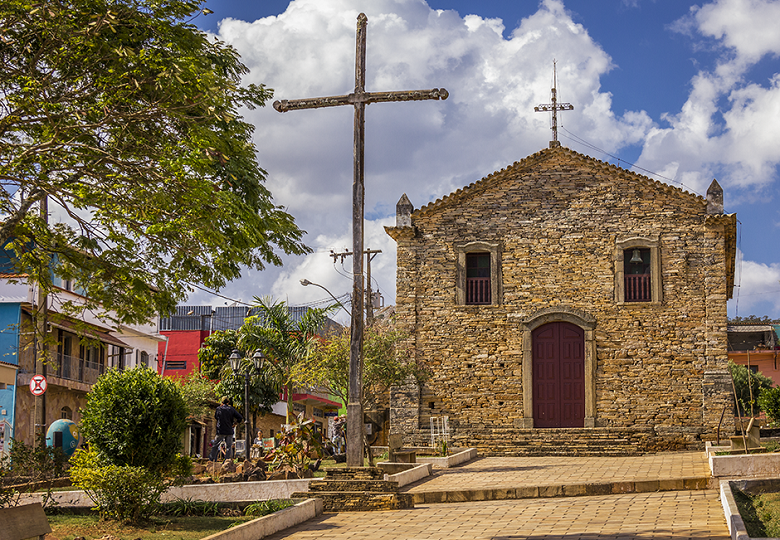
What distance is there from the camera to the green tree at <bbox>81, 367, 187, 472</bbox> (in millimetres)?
10461

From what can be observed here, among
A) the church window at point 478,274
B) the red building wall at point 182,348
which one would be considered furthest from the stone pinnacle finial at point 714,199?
Result: the red building wall at point 182,348

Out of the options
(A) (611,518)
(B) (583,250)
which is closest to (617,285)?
(B) (583,250)

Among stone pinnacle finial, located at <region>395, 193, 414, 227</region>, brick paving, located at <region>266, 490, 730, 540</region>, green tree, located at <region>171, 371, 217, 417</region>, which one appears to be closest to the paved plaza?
brick paving, located at <region>266, 490, 730, 540</region>

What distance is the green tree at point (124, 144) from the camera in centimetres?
718

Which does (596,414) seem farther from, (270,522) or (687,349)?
(270,522)

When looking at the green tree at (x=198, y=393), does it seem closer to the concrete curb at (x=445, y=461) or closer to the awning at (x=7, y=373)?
the awning at (x=7, y=373)

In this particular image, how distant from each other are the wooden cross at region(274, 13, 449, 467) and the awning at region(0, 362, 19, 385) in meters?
18.7

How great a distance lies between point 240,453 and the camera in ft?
69.2

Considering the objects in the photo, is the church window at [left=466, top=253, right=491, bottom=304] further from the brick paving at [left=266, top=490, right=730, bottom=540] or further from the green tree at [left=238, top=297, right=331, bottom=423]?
the brick paving at [left=266, top=490, right=730, bottom=540]

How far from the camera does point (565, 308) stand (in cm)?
2455

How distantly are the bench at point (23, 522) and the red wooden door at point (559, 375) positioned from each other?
18.8 meters

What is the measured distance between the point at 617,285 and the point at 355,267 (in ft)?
43.8

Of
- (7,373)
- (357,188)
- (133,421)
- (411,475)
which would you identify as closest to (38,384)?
(7,373)

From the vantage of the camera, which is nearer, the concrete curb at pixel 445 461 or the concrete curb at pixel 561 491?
the concrete curb at pixel 561 491
